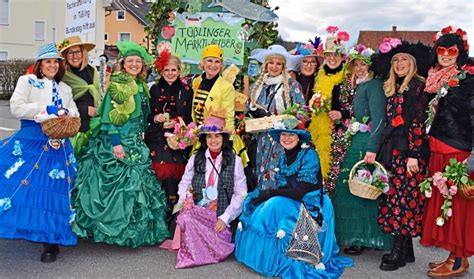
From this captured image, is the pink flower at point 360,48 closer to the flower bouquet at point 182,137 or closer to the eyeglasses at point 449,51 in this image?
the eyeglasses at point 449,51

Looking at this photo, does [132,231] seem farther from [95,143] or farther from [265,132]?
[265,132]

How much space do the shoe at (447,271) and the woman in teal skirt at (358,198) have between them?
0.50 metres

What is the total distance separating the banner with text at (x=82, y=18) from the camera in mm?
6957

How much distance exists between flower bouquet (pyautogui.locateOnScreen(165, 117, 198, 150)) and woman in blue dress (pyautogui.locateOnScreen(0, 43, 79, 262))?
3.20 ft

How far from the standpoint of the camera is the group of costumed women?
4.19 meters

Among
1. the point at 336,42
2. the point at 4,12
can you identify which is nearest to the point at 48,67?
the point at 336,42

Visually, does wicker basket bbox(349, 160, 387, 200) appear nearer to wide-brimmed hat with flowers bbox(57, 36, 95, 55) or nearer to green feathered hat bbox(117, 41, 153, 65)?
green feathered hat bbox(117, 41, 153, 65)

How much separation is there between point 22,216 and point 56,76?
1.29m

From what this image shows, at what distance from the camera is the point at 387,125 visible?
4410 millimetres

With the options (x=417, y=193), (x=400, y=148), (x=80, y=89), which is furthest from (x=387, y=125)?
(x=80, y=89)

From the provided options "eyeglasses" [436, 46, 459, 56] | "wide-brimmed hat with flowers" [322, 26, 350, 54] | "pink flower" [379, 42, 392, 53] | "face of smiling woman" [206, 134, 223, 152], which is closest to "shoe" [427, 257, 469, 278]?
"eyeglasses" [436, 46, 459, 56]

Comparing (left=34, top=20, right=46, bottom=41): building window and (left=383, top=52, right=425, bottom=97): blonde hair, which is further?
(left=34, top=20, right=46, bottom=41): building window

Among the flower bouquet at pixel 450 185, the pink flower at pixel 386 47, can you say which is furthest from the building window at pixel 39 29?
the flower bouquet at pixel 450 185

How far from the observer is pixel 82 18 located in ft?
23.5
